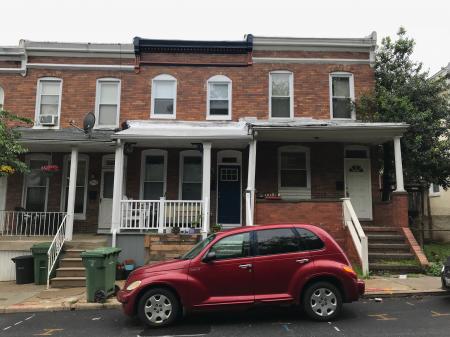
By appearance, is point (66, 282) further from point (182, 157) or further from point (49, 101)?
point (49, 101)

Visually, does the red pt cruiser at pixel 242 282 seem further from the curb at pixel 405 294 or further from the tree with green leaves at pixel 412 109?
the tree with green leaves at pixel 412 109

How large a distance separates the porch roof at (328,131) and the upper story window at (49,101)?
7.46 metres

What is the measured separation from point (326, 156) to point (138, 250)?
7.10 m

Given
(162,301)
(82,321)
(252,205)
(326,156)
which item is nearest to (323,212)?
(252,205)

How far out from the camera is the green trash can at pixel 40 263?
34.2ft

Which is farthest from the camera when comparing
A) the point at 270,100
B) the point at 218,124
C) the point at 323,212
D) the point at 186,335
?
the point at 270,100

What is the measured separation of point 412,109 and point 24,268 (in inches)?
497

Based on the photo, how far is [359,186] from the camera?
545 inches

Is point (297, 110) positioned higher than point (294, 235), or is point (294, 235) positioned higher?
point (297, 110)

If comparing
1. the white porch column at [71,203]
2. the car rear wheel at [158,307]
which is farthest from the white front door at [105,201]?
the car rear wheel at [158,307]

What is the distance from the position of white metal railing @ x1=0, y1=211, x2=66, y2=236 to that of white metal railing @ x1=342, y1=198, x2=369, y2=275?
8.88 meters

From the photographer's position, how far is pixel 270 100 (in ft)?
47.8

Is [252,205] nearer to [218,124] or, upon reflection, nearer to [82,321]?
[218,124]

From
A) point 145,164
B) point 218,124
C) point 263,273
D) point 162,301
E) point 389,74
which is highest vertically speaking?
point 389,74
